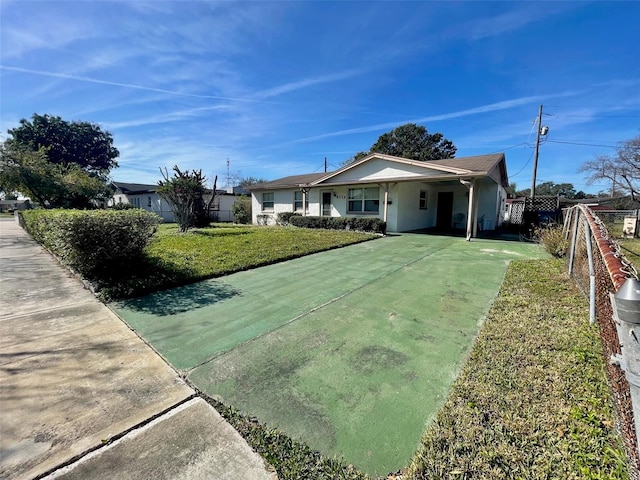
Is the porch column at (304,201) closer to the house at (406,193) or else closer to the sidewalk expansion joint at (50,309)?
the house at (406,193)

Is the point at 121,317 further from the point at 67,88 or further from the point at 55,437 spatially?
the point at 67,88

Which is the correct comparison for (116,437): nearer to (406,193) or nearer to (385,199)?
(385,199)

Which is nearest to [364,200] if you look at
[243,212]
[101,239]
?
[243,212]

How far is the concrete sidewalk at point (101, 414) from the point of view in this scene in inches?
64.9

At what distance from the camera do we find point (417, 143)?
34.9 m

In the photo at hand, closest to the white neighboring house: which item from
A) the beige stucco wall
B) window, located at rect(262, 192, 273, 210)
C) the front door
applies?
window, located at rect(262, 192, 273, 210)

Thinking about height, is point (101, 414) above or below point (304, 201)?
below

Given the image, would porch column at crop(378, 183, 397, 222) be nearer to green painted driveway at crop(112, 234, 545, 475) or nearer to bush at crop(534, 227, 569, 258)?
bush at crop(534, 227, 569, 258)

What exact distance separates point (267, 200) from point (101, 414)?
61.5 feet

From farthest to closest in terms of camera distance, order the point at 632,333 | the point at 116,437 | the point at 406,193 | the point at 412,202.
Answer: the point at 412,202 → the point at 406,193 → the point at 116,437 → the point at 632,333

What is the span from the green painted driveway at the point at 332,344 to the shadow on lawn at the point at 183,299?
20 millimetres

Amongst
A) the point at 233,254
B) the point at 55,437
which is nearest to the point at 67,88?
the point at 233,254

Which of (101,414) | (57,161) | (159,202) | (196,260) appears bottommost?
(101,414)

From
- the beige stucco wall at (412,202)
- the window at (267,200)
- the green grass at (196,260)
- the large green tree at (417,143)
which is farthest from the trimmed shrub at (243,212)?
the large green tree at (417,143)
